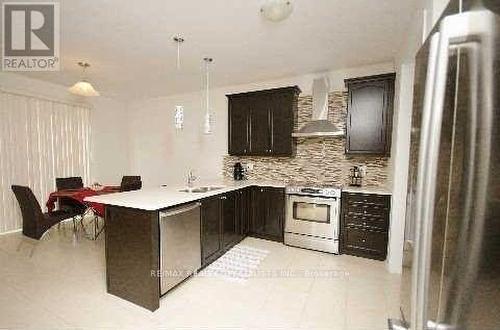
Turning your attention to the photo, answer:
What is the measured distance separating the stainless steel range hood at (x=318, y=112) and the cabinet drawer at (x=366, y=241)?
1.43 meters

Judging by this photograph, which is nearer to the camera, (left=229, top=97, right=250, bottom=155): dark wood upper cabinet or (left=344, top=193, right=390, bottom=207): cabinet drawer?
(left=344, top=193, right=390, bottom=207): cabinet drawer

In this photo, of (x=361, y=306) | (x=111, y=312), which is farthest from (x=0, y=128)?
(x=361, y=306)

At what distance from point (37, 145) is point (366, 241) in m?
5.39

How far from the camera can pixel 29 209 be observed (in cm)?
292

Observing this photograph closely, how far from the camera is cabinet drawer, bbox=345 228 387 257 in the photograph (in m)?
2.94

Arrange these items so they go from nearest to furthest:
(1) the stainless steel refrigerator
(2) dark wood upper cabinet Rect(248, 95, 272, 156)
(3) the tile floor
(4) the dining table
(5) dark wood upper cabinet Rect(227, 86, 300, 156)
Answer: (1) the stainless steel refrigerator < (3) the tile floor < (4) the dining table < (5) dark wood upper cabinet Rect(227, 86, 300, 156) < (2) dark wood upper cabinet Rect(248, 95, 272, 156)

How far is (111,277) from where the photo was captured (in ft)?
7.17

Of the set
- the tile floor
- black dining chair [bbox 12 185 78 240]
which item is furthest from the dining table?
the tile floor

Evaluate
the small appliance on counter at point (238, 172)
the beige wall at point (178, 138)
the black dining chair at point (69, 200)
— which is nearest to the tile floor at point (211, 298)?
the black dining chair at point (69, 200)

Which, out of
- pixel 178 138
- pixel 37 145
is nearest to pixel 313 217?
pixel 178 138

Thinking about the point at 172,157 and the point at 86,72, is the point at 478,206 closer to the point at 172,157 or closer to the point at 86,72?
the point at 86,72

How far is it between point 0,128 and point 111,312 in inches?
143

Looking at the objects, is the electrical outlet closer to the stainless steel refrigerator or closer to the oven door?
the oven door

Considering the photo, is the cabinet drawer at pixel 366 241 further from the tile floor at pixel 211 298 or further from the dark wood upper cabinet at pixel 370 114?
the dark wood upper cabinet at pixel 370 114
